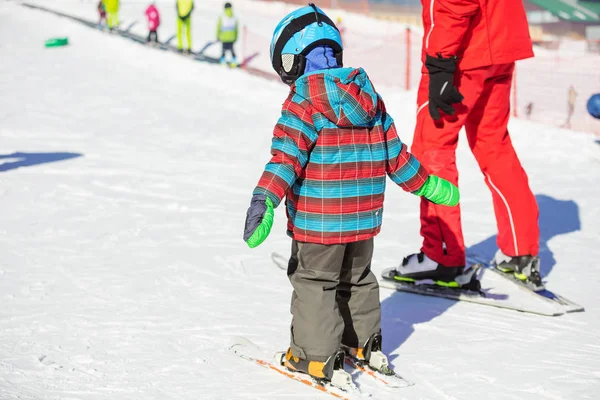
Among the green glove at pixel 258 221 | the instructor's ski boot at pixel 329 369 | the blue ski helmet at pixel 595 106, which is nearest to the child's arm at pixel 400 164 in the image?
the green glove at pixel 258 221

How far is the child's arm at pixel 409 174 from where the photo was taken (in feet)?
10.4

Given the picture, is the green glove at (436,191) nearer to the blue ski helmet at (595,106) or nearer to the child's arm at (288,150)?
the child's arm at (288,150)

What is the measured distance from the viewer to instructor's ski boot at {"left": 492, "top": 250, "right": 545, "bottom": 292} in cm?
447

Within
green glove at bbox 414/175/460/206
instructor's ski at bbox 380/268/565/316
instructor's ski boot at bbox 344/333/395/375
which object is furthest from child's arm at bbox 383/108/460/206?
instructor's ski at bbox 380/268/565/316

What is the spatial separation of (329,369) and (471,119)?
6.53 ft

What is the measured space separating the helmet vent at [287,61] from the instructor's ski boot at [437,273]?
1745mm

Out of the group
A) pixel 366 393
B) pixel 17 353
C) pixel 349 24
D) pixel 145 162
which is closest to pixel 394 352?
pixel 366 393

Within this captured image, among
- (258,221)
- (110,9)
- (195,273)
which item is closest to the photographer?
(258,221)

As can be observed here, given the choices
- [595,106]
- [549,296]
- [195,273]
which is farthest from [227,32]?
[549,296]

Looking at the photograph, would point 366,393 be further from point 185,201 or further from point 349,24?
point 349,24

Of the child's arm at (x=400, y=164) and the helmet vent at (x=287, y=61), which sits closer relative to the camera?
the helmet vent at (x=287, y=61)

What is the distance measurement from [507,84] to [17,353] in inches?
113

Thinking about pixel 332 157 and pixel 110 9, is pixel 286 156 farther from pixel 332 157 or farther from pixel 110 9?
pixel 110 9

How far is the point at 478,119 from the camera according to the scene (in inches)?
178
